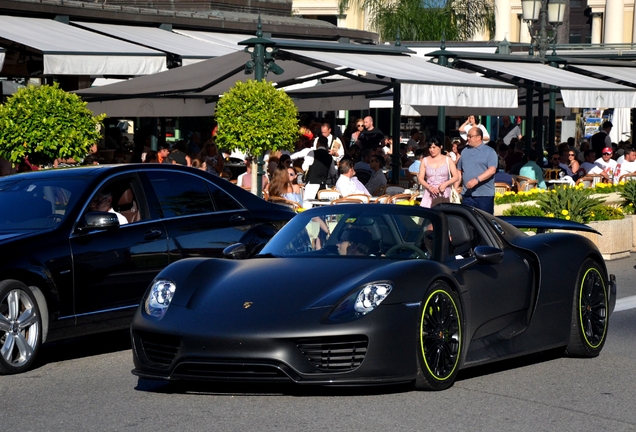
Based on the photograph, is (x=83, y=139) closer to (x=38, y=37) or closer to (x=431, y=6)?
(x=38, y=37)

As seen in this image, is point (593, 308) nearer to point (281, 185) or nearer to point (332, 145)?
point (281, 185)

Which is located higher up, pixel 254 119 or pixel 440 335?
pixel 254 119

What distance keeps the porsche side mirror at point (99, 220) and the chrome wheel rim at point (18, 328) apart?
0.70 metres

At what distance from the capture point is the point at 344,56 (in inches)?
719

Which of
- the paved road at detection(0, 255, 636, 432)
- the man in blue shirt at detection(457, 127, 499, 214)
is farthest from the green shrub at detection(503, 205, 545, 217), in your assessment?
the paved road at detection(0, 255, 636, 432)

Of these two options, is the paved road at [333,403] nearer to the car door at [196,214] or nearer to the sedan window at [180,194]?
the car door at [196,214]

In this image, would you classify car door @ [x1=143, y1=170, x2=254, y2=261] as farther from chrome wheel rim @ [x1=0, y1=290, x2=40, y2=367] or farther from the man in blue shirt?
the man in blue shirt

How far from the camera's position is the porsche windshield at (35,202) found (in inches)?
352

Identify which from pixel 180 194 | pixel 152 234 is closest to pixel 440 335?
pixel 152 234

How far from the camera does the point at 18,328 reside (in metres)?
8.33

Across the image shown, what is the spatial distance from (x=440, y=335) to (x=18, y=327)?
299cm

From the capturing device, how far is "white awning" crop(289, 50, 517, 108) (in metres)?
17.2

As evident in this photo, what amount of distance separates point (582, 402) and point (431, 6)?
6159 cm

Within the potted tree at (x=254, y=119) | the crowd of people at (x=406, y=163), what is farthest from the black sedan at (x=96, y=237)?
the potted tree at (x=254, y=119)
